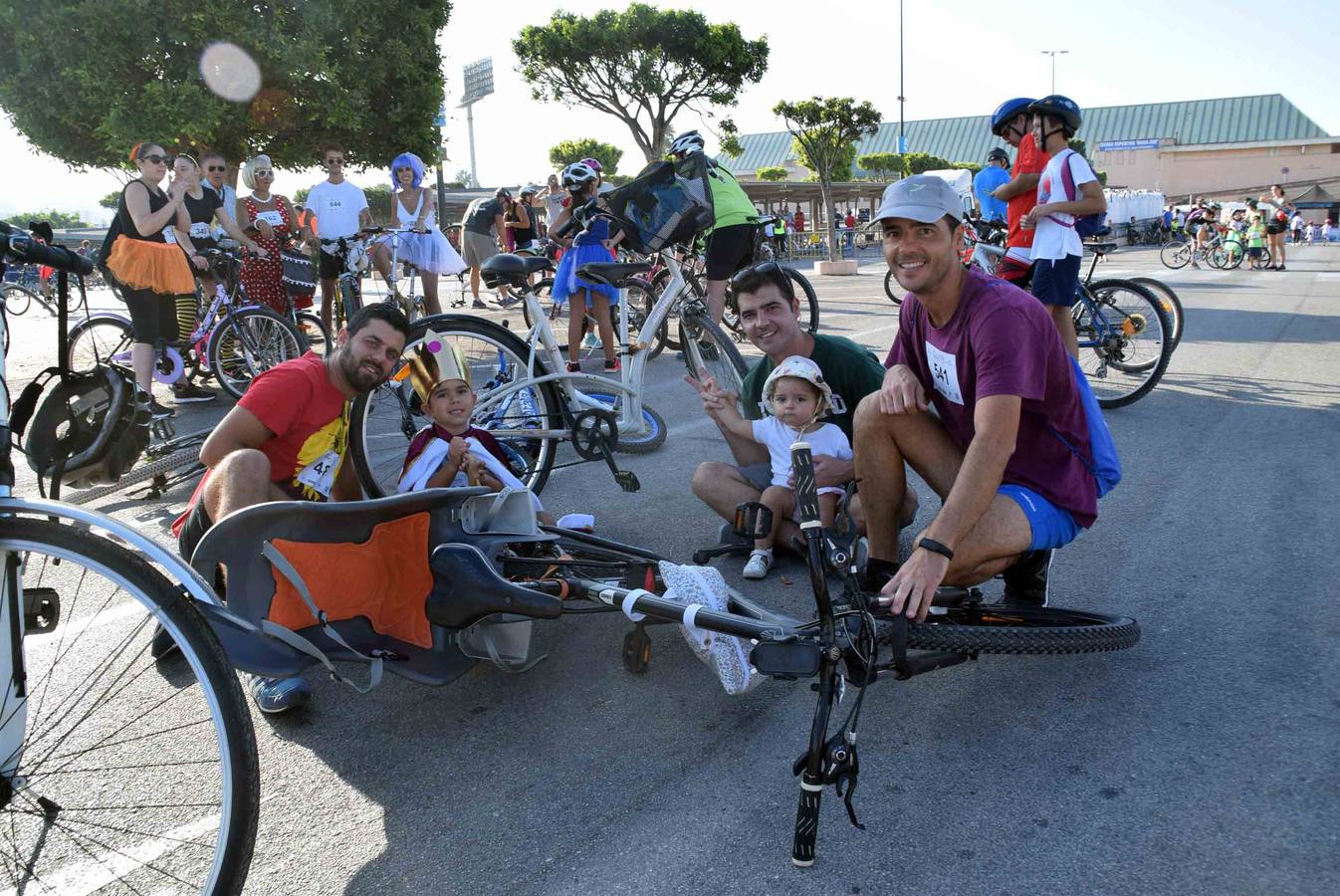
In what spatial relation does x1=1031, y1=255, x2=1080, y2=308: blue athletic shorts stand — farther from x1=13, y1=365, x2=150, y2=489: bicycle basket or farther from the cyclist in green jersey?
x1=13, y1=365, x2=150, y2=489: bicycle basket

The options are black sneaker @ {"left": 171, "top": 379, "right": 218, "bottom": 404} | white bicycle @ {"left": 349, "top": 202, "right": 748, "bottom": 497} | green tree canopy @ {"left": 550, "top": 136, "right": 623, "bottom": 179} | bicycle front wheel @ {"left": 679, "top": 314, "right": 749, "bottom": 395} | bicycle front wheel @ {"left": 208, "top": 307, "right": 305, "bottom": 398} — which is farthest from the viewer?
green tree canopy @ {"left": 550, "top": 136, "right": 623, "bottom": 179}

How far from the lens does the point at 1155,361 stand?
649 centimetres

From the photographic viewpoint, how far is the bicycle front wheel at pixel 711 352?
538cm

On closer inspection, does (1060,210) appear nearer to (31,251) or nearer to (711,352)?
(711,352)

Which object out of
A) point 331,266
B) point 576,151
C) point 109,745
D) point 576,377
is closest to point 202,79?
point 331,266

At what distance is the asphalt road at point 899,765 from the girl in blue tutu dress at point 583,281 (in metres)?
4.16

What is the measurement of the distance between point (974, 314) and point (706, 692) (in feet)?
4.45

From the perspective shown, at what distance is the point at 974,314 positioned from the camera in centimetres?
267

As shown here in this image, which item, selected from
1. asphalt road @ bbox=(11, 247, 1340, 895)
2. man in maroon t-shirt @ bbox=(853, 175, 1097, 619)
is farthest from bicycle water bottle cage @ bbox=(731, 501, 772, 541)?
asphalt road @ bbox=(11, 247, 1340, 895)

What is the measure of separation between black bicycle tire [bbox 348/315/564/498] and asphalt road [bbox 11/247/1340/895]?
1.44 m

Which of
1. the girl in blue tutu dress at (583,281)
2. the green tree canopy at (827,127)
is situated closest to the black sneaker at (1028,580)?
the girl in blue tutu dress at (583,281)

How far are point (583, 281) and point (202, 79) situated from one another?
10.7 m

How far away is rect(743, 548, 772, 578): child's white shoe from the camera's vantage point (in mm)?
3756

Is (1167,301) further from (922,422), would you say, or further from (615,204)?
(922,422)
